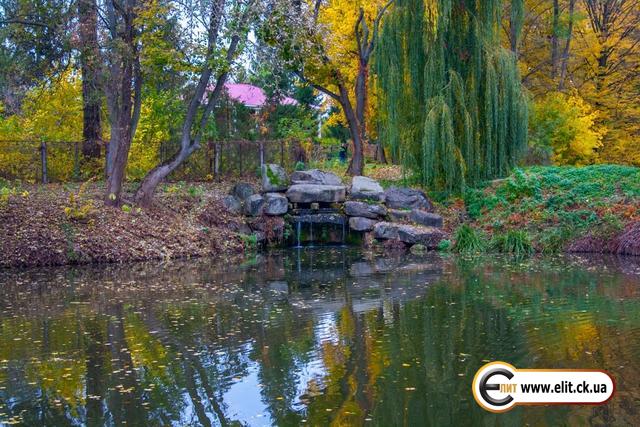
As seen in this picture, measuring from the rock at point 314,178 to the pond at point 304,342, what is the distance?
6.52 metres

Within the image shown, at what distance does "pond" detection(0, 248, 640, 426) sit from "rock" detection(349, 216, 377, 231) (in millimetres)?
5003

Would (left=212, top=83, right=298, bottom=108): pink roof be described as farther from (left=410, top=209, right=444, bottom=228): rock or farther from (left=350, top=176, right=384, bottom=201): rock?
(left=410, top=209, right=444, bottom=228): rock

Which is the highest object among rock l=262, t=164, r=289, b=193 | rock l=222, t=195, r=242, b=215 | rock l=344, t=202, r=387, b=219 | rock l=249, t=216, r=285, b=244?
rock l=262, t=164, r=289, b=193

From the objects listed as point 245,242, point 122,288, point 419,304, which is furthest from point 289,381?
point 245,242

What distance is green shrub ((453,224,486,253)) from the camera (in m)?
19.7

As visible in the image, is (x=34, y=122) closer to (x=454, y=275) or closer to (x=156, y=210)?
(x=156, y=210)

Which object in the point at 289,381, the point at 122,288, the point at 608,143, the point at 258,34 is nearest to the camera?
the point at 289,381

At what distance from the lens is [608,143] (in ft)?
104

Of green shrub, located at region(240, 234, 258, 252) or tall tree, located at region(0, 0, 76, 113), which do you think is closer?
tall tree, located at region(0, 0, 76, 113)

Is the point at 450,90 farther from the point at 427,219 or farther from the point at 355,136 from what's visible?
the point at 355,136

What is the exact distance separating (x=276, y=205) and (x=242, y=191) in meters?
1.41

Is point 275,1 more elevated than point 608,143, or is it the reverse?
point 275,1

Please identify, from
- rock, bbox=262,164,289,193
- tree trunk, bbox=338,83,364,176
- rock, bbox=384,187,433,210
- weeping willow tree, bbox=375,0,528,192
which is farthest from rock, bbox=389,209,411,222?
tree trunk, bbox=338,83,364,176

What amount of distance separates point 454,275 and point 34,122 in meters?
15.3
